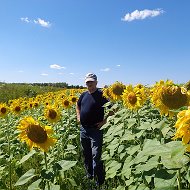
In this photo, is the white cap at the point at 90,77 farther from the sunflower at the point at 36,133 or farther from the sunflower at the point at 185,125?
the sunflower at the point at 185,125

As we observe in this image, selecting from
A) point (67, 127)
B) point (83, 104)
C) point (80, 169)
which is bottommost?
point (80, 169)

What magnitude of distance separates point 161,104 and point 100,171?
3.19 meters

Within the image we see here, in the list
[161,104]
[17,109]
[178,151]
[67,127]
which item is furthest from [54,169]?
[17,109]

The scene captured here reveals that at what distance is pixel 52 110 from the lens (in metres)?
6.04

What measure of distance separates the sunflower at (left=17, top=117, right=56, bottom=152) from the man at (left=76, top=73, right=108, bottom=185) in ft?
7.01

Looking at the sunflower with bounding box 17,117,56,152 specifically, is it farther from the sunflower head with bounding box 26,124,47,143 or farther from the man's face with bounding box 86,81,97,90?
the man's face with bounding box 86,81,97,90

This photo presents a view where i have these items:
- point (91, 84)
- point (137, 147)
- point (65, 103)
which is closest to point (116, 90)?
point (91, 84)

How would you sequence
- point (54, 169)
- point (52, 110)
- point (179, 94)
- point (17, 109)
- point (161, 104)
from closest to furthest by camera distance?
point (179, 94) → point (161, 104) → point (54, 169) → point (52, 110) → point (17, 109)

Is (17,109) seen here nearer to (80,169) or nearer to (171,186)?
(80,169)

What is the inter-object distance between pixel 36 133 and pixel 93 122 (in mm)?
2331

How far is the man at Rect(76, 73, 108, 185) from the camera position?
6.22 m

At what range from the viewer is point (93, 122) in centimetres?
636

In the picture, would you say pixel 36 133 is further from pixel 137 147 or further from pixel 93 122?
pixel 93 122

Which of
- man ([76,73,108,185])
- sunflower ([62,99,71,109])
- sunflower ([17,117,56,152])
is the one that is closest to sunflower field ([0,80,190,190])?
sunflower ([17,117,56,152])
